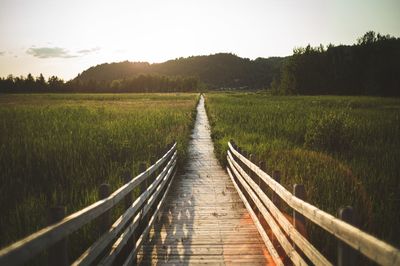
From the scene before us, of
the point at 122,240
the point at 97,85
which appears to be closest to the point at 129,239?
the point at 122,240

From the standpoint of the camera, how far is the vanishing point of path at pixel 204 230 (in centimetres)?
499

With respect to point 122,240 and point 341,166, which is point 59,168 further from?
point 341,166

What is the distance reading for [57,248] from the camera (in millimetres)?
2566

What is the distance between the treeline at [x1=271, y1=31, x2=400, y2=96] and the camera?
6700 centimetres

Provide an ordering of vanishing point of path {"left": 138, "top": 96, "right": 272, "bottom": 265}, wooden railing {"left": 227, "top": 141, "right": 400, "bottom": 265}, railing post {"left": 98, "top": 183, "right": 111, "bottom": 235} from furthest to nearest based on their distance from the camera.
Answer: vanishing point of path {"left": 138, "top": 96, "right": 272, "bottom": 265}, railing post {"left": 98, "top": 183, "right": 111, "bottom": 235}, wooden railing {"left": 227, "top": 141, "right": 400, "bottom": 265}

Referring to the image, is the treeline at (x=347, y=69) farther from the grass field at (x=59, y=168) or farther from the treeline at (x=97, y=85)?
the treeline at (x=97, y=85)

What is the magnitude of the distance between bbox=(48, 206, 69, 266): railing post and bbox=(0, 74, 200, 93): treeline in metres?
141

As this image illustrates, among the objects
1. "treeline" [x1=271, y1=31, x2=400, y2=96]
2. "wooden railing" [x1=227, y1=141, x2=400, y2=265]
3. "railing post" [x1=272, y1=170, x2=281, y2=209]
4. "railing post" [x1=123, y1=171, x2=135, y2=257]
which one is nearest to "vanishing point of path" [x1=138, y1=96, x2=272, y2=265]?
"wooden railing" [x1=227, y1=141, x2=400, y2=265]

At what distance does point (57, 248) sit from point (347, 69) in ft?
292

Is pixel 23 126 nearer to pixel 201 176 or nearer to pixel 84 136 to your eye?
pixel 84 136

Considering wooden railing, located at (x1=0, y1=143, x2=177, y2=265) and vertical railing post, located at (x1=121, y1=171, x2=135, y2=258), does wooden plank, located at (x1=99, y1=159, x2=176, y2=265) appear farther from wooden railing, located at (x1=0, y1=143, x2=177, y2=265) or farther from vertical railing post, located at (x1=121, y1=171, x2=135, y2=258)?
vertical railing post, located at (x1=121, y1=171, x2=135, y2=258)

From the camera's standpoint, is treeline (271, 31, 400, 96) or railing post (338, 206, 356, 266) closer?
railing post (338, 206, 356, 266)

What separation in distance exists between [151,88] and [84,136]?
13969cm

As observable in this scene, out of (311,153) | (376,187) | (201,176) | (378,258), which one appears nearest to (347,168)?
(376,187)
